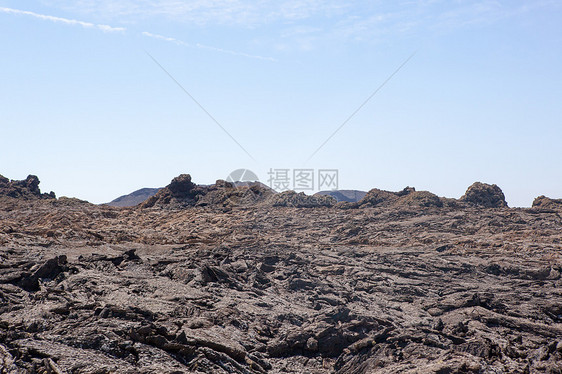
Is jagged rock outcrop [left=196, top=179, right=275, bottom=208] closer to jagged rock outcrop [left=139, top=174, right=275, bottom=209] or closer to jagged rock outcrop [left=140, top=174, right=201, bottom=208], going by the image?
jagged rock outcrop [left=139, top=174, right=275, bottom=209]

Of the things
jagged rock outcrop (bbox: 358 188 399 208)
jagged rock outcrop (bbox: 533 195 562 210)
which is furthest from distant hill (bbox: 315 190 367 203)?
jagged rock outcrop (bbox: 533 195 562 210)

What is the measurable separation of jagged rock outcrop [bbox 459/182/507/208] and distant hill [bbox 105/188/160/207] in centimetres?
7152

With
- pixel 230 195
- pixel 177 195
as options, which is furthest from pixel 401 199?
pixel 177 195

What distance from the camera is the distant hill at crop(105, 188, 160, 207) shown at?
97463 millimetres

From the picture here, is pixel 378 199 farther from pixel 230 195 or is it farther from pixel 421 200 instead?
pixel 230 195

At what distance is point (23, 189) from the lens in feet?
153

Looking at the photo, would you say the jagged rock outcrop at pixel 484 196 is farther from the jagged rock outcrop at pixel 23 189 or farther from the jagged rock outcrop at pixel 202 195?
the jagged rock outcrop at pixel 23 189

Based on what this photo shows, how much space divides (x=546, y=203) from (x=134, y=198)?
82.9 m

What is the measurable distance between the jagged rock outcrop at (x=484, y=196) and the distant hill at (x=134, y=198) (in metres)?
71.5

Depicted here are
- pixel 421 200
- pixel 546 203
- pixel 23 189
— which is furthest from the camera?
pixel 23 189

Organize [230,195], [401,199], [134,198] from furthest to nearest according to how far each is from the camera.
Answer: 1. [134,198]
2. [230,195]
3. [401,199]

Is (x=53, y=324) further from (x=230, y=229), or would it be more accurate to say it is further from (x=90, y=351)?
(x=230, y=229)

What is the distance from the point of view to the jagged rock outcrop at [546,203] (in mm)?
39094

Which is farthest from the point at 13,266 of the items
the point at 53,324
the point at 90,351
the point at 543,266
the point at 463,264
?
the point at 543,266
